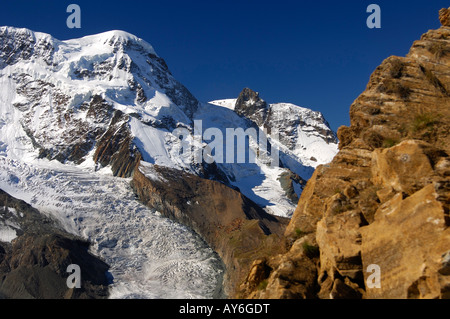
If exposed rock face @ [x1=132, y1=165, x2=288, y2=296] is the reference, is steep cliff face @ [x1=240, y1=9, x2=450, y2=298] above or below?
below

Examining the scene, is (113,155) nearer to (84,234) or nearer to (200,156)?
(200,156)

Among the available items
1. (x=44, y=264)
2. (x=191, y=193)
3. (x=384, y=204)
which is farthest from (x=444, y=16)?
(x=191, y=193)

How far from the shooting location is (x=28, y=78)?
17250 cm

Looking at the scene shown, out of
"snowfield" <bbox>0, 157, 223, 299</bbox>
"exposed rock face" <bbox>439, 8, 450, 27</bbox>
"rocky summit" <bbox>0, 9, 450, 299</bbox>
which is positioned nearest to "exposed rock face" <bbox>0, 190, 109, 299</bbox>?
"rocky summit" <bbox>0, 9, 450, 299</bbox>

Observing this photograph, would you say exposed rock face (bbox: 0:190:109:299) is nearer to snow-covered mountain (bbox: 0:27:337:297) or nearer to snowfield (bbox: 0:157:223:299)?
snowfield (bbox: 0:157:223:299)

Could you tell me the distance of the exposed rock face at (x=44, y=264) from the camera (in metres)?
78.1

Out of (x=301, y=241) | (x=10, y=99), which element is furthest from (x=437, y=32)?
(x=10, y=99)

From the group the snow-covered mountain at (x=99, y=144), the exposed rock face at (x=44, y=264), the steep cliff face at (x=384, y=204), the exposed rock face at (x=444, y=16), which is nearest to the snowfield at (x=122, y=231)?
the snow-covered mountain at (x=99, y=144)

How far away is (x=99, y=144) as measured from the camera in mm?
151125

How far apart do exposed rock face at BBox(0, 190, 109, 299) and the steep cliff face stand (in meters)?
66.8

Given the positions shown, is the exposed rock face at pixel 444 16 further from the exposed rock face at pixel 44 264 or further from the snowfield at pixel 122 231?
the exposed rock face at pixel 44 264

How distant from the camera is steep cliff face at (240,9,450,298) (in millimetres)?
12977

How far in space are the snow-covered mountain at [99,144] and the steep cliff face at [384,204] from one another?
221 feet
